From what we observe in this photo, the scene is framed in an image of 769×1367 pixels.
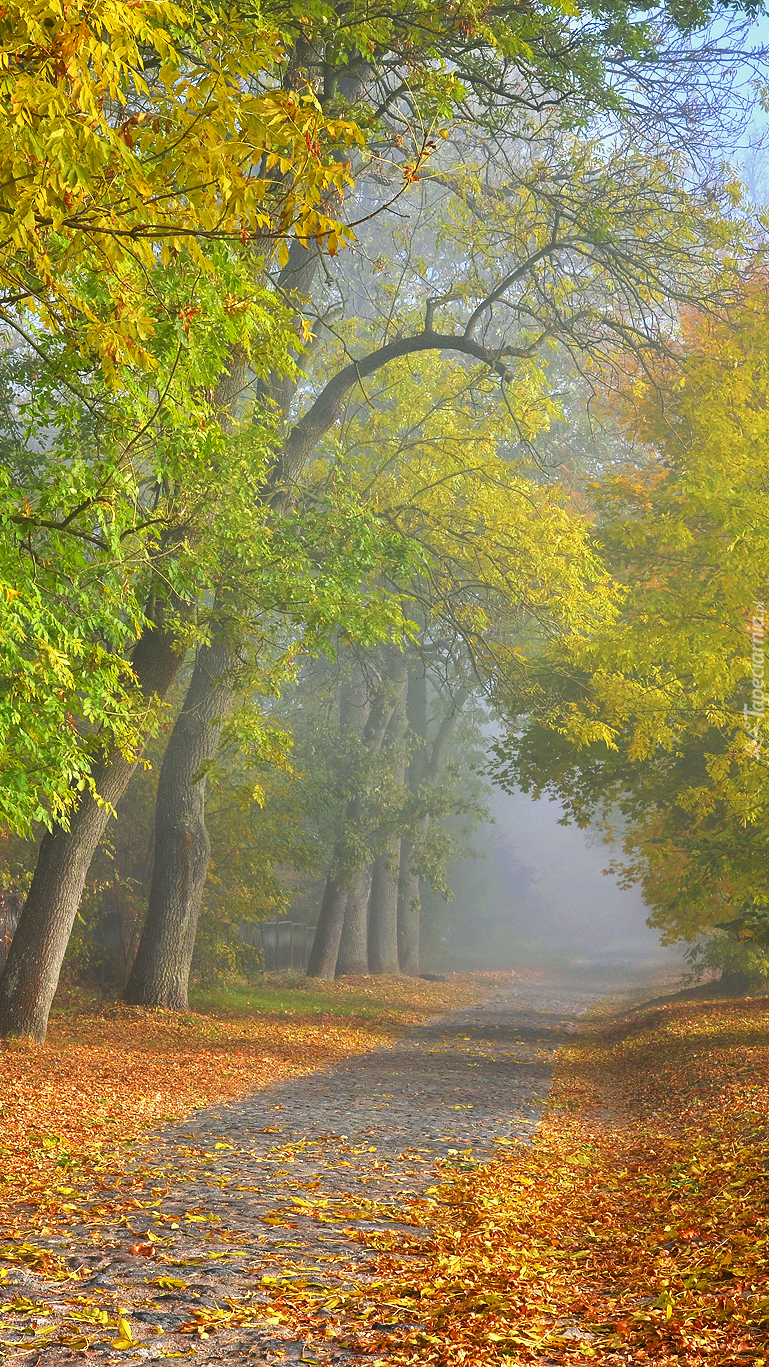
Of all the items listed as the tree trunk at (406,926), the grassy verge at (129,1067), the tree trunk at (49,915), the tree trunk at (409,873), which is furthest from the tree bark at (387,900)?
the tree trunk at (49,915)

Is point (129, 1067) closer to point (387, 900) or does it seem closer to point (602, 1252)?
point (602, 1252)

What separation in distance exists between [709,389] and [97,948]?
41.1 ft

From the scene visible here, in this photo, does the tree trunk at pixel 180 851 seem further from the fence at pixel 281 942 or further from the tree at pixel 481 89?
the fence at pixel 281 942

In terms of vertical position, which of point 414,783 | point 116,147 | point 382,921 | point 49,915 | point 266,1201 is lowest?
point 266,1201

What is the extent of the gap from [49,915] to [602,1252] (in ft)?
22.2

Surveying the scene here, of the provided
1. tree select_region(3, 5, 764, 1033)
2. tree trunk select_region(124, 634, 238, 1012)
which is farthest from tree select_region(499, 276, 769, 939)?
tree trunk select_region(124, 634, 238, 1012)

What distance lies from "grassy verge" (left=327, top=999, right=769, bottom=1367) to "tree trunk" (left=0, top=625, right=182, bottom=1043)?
16.0ft

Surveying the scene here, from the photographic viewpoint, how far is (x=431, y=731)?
40562 mm

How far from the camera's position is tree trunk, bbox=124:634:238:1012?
12.5 meters

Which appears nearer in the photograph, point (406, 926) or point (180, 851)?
point (180, 851)

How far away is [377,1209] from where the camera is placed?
4547mm

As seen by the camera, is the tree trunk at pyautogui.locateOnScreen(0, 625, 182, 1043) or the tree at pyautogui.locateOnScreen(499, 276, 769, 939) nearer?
the tree trunk at pyautogui.locateOnScreen(0, 625, 182, 1043)

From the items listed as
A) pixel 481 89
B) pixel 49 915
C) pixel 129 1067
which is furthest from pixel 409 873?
pixel 481 89

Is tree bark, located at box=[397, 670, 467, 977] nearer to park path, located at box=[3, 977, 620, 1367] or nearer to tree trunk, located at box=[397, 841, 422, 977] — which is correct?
tree trunk, located at box=[397, 841, 422, 977]
